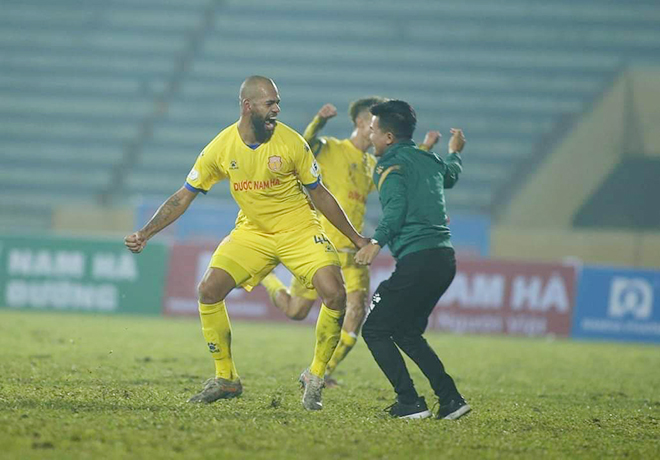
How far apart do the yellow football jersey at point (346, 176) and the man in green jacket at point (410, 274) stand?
2087mm

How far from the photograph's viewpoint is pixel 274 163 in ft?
24.6

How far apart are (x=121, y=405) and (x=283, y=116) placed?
67.9ft

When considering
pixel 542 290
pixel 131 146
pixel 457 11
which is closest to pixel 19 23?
pixel 131 146

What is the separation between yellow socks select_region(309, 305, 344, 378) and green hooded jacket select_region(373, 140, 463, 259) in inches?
25.7

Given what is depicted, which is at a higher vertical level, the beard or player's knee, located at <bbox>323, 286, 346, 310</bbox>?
the beard

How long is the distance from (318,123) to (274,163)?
140cm

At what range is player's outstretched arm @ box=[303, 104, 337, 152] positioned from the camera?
842 cm

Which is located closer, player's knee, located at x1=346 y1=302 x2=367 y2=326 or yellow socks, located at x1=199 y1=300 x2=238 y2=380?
yellow socks, located at x1=199 y1=300 x2=238 y2=380

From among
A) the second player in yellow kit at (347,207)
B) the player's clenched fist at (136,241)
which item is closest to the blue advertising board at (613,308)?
the second player in yellow kit at (347,207)

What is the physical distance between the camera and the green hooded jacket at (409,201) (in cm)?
710

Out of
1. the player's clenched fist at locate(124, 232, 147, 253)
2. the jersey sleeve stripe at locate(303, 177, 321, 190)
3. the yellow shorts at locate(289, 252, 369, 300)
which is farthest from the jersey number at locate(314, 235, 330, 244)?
the yellow shorts at locate(289, 252, 369, 300)

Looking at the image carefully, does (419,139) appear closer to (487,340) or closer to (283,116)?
(283,116)

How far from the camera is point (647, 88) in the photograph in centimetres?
2514

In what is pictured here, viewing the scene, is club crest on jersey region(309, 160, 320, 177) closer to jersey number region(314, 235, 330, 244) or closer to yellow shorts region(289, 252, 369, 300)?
jersey number region(314, 235, 330, 244)
